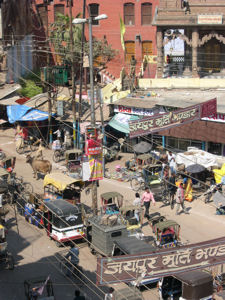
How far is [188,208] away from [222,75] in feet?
57.2

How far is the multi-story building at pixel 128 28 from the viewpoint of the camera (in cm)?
4769

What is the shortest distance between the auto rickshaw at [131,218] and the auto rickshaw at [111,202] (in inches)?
15.1

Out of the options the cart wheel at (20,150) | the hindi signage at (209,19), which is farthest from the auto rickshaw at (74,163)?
the hindi signage at (209,19)

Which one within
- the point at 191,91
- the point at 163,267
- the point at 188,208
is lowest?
the point at 188,208

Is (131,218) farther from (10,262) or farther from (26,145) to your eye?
(26,145)

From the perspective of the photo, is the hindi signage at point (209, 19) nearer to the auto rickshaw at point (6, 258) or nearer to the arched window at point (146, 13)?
the arched window at point (146, 13)

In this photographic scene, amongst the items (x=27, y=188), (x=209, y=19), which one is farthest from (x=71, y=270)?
(x=209, y=19)

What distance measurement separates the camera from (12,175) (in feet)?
91.7

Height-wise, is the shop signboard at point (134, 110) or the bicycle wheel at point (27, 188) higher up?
the shop signboard at point (134, 110)

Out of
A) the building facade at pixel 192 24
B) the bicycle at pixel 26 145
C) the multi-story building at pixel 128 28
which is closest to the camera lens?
the bicycle at pixel 26 145

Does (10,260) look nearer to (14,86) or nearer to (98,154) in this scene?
(98,154)

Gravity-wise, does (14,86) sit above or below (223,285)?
above

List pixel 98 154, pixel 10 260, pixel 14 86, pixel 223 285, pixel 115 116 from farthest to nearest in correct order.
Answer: pixel 14 86
pixel 115 116
pixel 98 154
pixel 10 260
pixel 223 285

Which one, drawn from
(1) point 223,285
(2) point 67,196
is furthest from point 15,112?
(1) point 223,285
